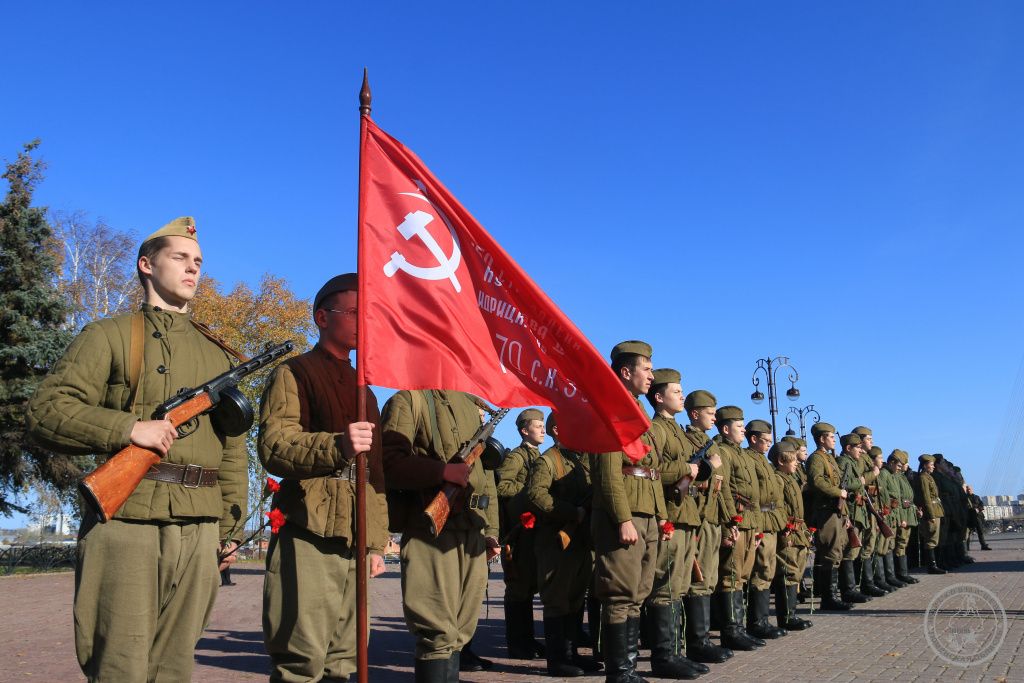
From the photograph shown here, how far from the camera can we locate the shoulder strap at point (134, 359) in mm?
3910

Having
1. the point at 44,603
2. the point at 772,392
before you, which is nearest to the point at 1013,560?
the point at 772,392

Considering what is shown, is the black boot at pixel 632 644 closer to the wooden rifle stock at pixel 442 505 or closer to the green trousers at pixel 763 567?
the wooden rifle stock at pixel 442 505

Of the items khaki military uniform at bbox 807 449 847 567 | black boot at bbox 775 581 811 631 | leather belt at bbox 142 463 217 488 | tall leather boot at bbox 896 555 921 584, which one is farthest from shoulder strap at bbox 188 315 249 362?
tall leather boot at bbox 896 555 921 584

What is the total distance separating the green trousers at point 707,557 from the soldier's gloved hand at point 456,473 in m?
3.86

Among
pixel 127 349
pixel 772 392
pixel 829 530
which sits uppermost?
pixel 772 392

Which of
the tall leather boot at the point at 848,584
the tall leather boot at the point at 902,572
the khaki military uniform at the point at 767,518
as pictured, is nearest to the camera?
the khaki military uniform at the point at 767,518

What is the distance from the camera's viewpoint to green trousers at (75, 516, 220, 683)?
11.9ft

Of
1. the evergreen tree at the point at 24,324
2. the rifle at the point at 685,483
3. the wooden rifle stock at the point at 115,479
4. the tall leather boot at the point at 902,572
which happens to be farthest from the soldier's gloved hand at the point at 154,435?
the evergreen tree at the point at 24,324

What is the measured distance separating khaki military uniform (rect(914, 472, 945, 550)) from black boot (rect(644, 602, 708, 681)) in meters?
13.4

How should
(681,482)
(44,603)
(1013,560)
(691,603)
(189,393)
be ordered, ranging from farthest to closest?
1. (1013,560)
2. (44,603)
3. (691,603)
4. (681,482)
5. (189,393)

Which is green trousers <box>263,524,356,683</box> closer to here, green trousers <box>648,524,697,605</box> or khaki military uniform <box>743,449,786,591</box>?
green trousers <box>648,524,697,605</box>

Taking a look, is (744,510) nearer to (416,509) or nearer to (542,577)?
(542,577)

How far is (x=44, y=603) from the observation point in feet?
54.7

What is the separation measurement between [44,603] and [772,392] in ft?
62.7
